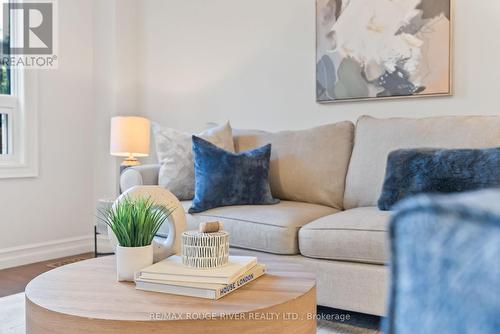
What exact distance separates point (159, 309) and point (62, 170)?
2.92 m

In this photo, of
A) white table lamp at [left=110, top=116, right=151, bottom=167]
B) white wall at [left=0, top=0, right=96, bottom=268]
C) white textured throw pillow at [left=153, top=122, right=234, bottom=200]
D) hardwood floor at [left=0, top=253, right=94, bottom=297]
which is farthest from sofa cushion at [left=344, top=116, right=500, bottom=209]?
white wall at [left=0, top=0, right=96, bottom=268]

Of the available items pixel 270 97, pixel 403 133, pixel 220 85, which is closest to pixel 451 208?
pixel 403 133

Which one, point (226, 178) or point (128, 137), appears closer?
point (226, 178)

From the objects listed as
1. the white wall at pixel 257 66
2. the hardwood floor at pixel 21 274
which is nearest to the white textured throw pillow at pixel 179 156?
the white wall at pixel 257 66

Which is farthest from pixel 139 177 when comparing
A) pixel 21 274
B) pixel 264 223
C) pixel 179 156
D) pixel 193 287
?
pixel 193 287

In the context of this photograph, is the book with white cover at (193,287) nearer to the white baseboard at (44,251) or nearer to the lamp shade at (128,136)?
the lamp shade at (128,136)

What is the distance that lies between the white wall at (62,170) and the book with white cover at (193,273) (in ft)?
8.18

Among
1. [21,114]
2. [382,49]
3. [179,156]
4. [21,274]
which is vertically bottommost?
[21,274]

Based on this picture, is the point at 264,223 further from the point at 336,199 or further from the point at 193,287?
the point at 193,287

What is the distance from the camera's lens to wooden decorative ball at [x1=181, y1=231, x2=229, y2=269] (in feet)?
4.40

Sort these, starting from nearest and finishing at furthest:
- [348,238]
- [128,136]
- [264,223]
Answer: [348,238], [264,223], [128,136]

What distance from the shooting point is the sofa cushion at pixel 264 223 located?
2127 millimetres

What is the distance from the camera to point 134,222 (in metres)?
1.35

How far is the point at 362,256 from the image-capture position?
193cm
